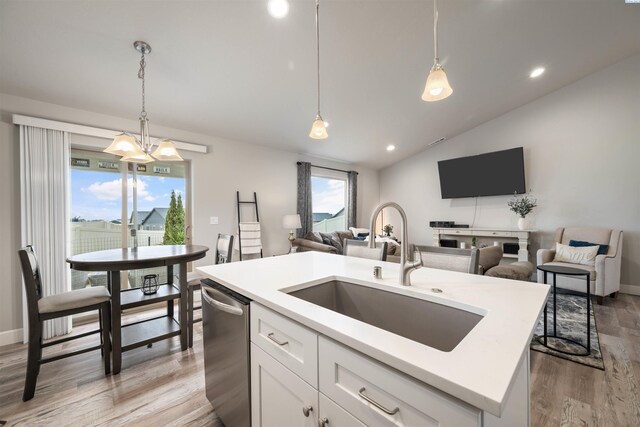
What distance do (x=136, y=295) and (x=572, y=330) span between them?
4.35 m

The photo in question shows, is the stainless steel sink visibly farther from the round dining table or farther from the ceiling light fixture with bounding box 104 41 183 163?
the ceiling light fixture with bounding box 104 41 183 163

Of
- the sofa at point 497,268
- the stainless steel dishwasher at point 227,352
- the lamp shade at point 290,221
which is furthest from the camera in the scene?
the lamp shade at point 290,221

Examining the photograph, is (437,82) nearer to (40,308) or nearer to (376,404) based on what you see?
(376,404)

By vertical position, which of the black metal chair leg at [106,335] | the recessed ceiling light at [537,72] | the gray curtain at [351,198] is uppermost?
the recessed ceiling light at [537,72]

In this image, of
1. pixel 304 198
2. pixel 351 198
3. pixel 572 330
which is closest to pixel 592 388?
pixel 572 330

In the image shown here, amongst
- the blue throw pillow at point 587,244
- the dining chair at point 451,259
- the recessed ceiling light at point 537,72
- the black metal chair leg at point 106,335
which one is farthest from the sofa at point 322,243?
the recessed ceiling light at point 537,72

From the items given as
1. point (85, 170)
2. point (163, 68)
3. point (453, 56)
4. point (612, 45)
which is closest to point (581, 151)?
point (612, 45)

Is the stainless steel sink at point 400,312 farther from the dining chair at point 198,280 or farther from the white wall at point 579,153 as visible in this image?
the white wall at point 579,153

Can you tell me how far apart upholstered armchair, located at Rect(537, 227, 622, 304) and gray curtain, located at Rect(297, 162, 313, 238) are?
3.77 metres

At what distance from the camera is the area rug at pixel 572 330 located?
2.12 metres

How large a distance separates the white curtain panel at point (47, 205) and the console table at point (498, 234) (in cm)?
623

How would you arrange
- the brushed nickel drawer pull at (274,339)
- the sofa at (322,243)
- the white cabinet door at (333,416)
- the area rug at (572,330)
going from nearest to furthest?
the white cabinet door at (333,416) < the brushed nickel drawer pull at (274,339) < the area rug at (572,330) < the sofa at (322,243)

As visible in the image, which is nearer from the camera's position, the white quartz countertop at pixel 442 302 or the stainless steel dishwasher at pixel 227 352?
the white quartz countertop at pixel 442 302

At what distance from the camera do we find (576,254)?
3658mm
